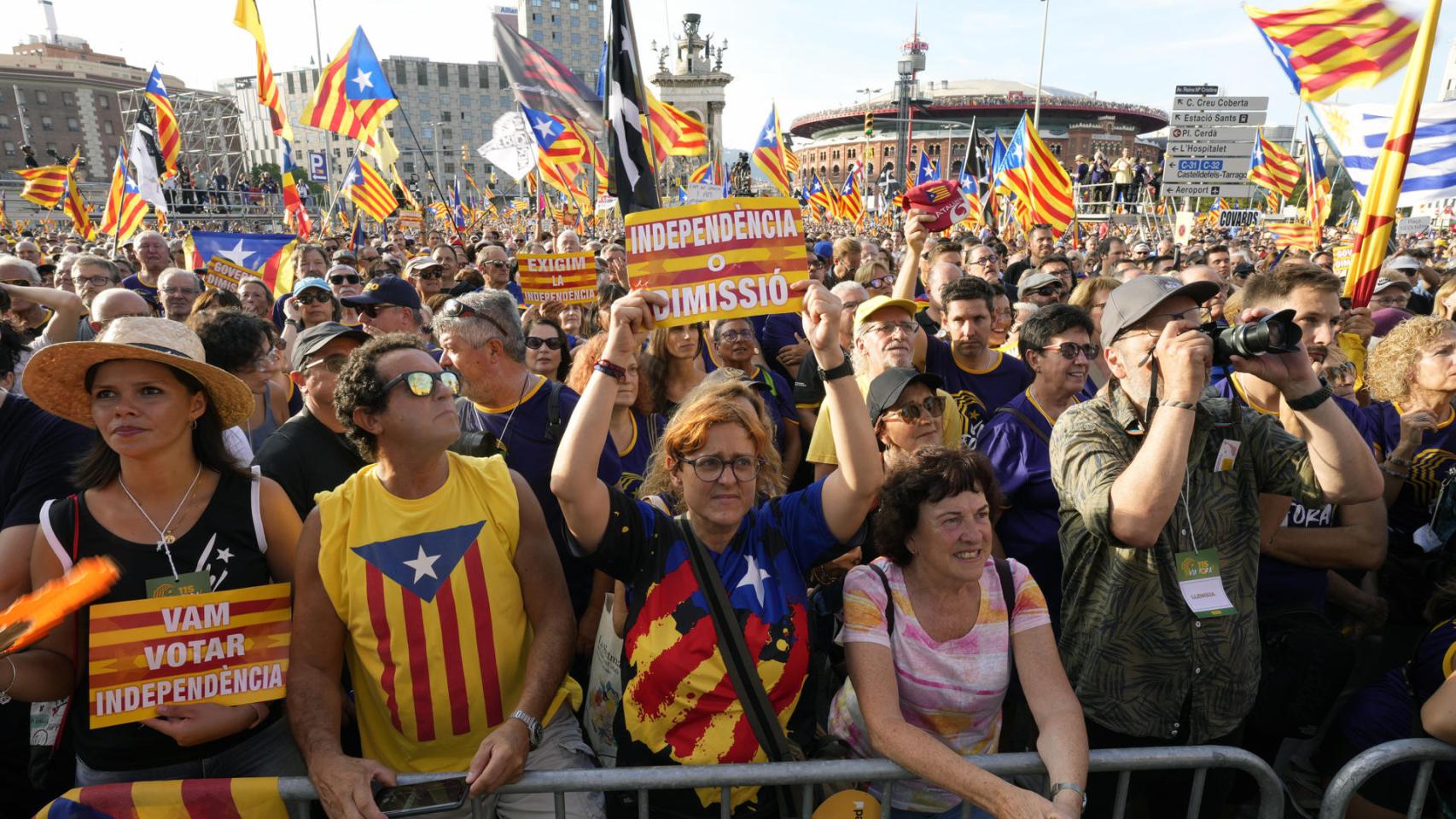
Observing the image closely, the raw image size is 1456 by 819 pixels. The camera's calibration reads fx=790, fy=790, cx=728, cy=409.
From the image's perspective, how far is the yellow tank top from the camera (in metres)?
2.31

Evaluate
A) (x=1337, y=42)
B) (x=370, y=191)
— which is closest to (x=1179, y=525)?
(x=1337, y=42)

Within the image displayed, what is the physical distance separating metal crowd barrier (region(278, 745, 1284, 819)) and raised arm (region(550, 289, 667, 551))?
2.01ft

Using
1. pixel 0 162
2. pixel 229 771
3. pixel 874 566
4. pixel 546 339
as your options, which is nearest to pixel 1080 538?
pixel 874 566

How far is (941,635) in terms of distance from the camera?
2.32 m

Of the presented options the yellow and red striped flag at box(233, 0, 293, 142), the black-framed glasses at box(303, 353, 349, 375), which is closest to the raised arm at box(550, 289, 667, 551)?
the black-framed glasses at box(303, 353, 349, 375)

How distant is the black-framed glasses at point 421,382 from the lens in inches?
95.2

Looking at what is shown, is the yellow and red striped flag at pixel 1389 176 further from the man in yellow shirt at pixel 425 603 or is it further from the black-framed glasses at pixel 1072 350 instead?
the man in yellow shirt at pixel 425 603

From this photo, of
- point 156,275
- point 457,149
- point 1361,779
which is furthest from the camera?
point 457,149

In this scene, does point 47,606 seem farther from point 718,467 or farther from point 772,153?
point 772,153

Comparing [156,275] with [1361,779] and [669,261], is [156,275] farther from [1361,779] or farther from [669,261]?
[1361,779]

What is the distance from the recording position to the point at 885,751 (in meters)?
2.12

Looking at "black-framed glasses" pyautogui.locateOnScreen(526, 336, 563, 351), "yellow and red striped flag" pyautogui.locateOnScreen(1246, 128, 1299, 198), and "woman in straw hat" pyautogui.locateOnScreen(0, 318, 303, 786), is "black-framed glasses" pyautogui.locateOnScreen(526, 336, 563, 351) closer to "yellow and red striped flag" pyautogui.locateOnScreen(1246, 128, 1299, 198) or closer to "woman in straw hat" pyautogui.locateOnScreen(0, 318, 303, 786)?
"woman in straw hat" pyautogui.locateOnScreen(0, 318, 303, 786)

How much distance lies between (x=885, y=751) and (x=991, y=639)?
1.51 ft

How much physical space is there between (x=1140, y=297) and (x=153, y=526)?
296cm
